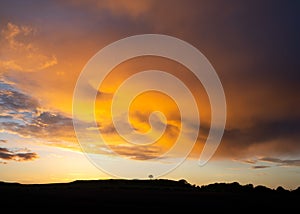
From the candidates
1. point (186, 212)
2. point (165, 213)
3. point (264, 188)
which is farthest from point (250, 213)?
point (264, 188)

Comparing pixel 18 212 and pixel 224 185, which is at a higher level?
pixel 224 185

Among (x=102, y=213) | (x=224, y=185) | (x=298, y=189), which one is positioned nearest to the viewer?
(x=102, y=213)

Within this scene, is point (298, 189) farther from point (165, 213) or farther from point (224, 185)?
point (165, 213)

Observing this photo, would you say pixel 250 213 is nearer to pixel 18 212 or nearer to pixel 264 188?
pixel 18 212

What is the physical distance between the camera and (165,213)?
4103 cm

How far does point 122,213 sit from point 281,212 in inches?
817

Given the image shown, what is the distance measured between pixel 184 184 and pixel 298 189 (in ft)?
253

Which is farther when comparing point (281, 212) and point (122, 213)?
point (281, 212)

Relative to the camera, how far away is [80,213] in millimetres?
38688

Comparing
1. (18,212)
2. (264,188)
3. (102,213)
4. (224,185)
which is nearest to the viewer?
(18,212)

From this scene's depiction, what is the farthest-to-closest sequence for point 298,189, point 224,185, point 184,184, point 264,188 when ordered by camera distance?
point 184,184, point 224,185, point 264,188, point 298,189

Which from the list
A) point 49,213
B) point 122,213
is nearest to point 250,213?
point 122,213

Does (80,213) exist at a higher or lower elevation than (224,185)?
lower

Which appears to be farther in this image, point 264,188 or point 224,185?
point 224,185
